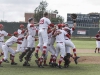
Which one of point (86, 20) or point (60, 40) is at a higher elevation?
point (86, 20)

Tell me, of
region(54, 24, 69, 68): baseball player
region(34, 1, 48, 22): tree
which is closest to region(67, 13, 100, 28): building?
region(34, 1, 48, 22): tree

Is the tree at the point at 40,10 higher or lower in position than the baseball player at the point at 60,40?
higher

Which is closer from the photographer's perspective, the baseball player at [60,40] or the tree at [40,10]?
the baseball player at [60,40]

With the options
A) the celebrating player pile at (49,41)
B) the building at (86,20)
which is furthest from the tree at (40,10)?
the celebrating player pile at (49,41)

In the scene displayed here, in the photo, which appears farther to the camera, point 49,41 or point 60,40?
point 49,41

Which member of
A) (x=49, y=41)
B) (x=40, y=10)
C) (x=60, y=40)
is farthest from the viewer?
(x=40, y=10)

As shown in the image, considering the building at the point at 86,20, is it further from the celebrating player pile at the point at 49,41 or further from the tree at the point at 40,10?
the celebrating player pile at the point at 49,41

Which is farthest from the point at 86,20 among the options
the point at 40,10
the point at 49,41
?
the point at 49,41

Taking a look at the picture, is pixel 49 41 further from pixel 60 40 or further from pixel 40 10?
pixel 40 10

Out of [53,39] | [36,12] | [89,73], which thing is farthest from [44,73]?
[36,12]

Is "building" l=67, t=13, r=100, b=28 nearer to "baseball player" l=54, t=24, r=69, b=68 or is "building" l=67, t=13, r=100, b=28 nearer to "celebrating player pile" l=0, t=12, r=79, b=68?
"celebrating player pile" l=0, t=12, r=79, b=68

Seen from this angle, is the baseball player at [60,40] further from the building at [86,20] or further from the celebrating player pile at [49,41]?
the building at [86,20]

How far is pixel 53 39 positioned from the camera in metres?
12.3

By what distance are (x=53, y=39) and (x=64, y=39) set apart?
0.71 meters
